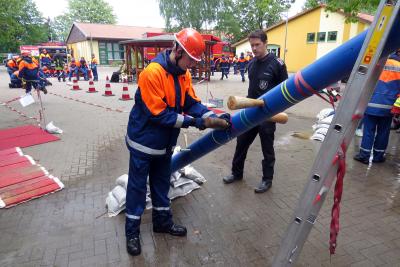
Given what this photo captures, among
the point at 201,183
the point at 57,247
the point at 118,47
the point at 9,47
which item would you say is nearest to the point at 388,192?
the point at 201,183

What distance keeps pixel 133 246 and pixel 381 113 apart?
4344mm

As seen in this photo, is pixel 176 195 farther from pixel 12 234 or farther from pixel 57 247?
pixel 12 234

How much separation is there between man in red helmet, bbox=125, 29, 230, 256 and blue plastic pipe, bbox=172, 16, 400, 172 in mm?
207

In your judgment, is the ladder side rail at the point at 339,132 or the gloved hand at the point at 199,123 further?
the gloved hand at the point at 199,123

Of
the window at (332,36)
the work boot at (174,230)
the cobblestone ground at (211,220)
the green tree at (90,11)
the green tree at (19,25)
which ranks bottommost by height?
the cobblestone ground at (211,220)

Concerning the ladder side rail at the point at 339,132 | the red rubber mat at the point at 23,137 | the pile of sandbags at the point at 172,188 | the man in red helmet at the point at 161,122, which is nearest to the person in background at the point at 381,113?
the pile of sandbags at the point at 172,188

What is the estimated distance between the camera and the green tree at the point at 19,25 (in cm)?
3756

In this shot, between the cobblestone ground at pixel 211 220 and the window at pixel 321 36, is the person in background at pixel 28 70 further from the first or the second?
the window at pixel 321 36

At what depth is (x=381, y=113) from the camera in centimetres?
506

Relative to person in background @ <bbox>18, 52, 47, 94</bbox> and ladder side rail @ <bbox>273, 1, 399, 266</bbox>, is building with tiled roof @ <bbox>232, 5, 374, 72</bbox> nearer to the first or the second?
person in background @ <bbox>18, 52, 47, 94</bbox>

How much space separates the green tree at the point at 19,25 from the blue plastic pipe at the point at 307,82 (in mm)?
42334

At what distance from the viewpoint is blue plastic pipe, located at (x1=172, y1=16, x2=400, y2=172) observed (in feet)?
5.50

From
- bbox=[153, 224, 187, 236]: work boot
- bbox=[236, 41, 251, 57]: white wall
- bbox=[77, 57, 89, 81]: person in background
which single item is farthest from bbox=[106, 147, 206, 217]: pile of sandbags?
bbox=[236, 41, 251, 57]: white wall

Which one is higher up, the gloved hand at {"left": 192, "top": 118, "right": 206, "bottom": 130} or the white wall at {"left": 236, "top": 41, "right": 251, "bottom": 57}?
the white wall at {"left": 236, "top": 41, "right": 251, "bottom": 57}
